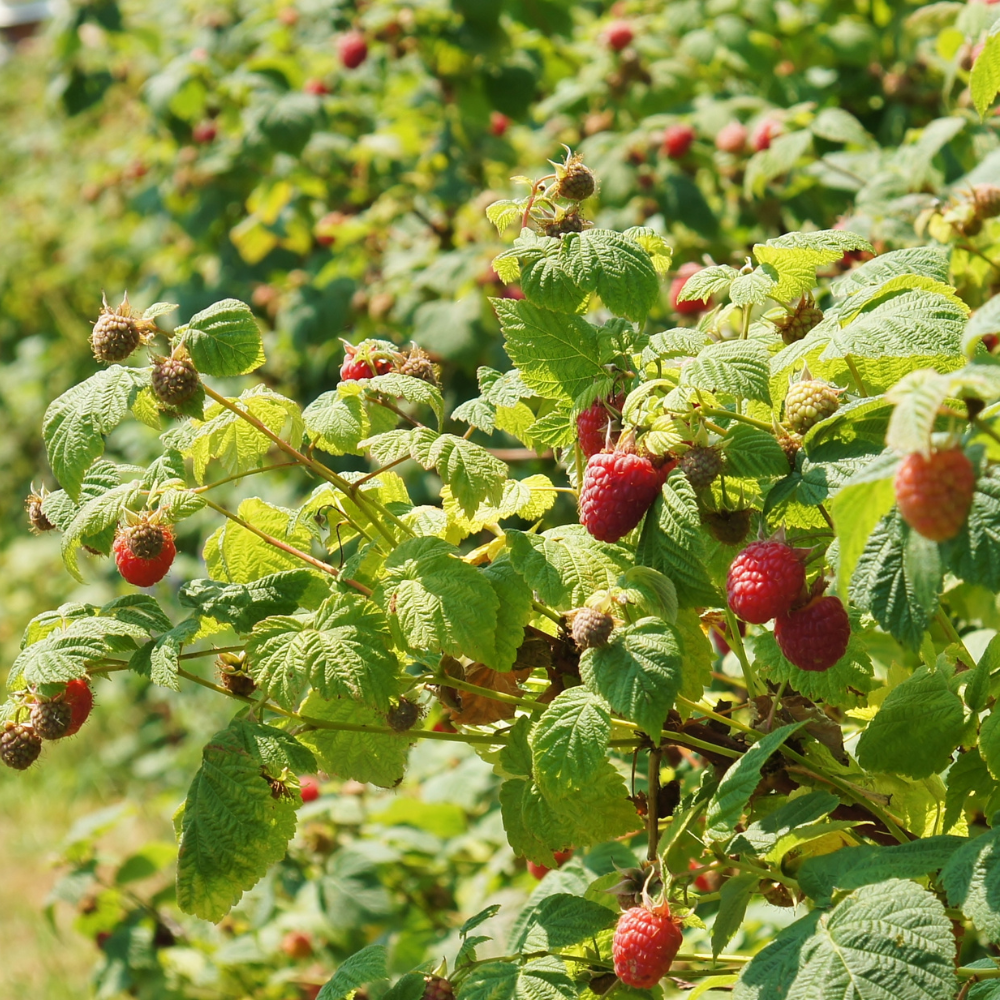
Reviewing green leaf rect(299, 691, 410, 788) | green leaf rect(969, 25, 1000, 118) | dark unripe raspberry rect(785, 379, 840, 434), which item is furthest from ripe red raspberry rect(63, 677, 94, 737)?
green leaf rect(969, 25, 1000, 118)

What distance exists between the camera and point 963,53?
2312mm

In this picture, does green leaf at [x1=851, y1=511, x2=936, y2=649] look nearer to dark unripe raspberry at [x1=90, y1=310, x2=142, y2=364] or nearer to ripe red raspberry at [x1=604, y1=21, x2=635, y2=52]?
dark unripe raspberry at [x1=90, y1=310, x2=142, y2=364]

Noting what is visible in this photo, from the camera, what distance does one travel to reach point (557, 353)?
4.11ft

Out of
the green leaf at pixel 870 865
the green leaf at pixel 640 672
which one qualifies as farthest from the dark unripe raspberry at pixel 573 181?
the green leaf at pixel 870 865

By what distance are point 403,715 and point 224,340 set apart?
462 millimetres

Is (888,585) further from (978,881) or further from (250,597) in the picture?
(250,597)

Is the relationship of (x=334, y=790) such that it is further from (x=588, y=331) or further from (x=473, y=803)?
(x=588, y=331)

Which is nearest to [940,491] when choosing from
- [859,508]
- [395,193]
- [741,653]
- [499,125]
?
[859,508]

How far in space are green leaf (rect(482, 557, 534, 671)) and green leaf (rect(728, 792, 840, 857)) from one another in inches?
11.2

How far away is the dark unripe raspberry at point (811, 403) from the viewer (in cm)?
113

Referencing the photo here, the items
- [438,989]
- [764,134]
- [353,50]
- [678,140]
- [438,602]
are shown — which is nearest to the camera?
[438,602]

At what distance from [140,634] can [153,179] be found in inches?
157

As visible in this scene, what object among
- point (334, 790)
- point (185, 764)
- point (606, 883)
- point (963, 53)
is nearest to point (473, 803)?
point (334, 790)

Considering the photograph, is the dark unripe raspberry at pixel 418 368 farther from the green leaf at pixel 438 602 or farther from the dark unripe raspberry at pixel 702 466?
the dark unripe raspberry at pixel 702 466
